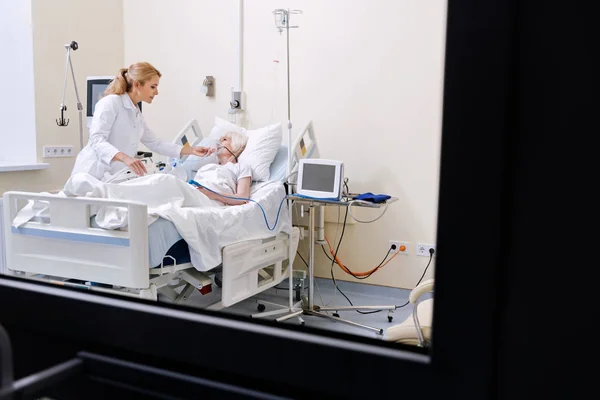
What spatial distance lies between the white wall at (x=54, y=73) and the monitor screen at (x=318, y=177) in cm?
197

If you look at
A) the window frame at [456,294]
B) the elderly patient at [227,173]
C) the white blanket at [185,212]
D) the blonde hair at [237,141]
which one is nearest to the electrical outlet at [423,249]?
the white blanket at [185,212]

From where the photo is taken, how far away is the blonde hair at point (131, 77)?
3381mm

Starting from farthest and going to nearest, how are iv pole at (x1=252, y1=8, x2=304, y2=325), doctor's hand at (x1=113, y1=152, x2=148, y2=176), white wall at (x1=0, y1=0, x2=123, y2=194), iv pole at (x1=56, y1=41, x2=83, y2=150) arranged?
white wall at (x1=0, y1=0, x2=123, y2=194), iv pole at (x1=56, y1=41, x2=83, y2=150), iv pole at (x1=252, y1=8, x2=304, y2=325), doctor's hand at (x1=113, y1=152, x2=148, y2=176)

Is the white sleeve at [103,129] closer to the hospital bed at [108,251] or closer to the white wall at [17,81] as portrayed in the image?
the hospital bed at [108,251]

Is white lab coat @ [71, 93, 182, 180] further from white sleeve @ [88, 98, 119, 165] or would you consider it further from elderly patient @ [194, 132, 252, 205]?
elderly patient @ [194, 132, 252, 205]

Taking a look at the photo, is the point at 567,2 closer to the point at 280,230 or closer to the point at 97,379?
the point at 97,379

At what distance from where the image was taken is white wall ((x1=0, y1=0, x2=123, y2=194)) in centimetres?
394

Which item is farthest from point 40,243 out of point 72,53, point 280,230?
point 72,53

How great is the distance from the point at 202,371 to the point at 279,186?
293 cm

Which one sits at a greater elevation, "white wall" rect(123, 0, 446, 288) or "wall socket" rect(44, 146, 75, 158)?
"white wall" rect(123, 0, 446, 288)

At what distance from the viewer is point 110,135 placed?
3408 mm

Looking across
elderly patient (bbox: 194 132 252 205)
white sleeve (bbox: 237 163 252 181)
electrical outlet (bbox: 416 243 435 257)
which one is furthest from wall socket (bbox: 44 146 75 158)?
electrical outlet (bbox: 416 243 435 257)

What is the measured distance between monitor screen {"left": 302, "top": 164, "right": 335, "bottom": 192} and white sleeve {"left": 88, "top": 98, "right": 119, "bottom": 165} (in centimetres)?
106

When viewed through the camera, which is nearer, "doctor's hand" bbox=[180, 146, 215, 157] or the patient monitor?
the patient monitor
